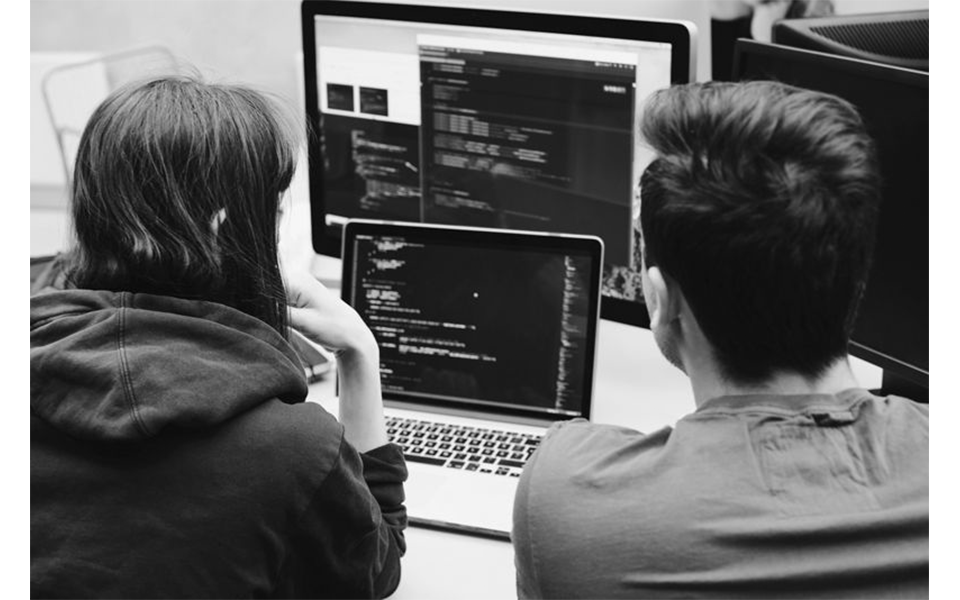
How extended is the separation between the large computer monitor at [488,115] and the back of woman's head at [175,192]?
0.55m

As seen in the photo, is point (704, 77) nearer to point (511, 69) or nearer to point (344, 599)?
point (511, 69)

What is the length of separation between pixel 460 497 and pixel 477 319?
10.8 inches

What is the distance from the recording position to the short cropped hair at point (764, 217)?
0.81 m

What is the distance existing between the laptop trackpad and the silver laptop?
35mm

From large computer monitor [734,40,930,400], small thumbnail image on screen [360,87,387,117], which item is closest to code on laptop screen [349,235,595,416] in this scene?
small thumbnail image on screen [360,87,387,117]

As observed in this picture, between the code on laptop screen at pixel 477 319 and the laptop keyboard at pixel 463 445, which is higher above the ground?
the code on laptop screen at pixel 477 319

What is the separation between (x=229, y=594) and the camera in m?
0.95

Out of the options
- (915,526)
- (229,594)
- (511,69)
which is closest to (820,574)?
(915,526)

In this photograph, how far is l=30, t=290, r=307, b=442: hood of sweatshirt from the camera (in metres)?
0.89

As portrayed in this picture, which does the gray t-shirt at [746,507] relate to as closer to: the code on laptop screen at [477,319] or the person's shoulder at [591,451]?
the person's shoulder at [591,451]

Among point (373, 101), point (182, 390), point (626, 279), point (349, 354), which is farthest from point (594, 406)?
point (182, 390)

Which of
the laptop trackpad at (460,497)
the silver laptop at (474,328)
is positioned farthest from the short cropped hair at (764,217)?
the silver laptop at (474,328)

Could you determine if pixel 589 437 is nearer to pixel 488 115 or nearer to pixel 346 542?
pixel 346 542

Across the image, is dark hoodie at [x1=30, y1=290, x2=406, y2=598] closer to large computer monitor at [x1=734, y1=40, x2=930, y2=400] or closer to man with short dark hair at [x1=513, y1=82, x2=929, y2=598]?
man with short dark hair at [x1=513, y1=82, x2=929, y2=598]
